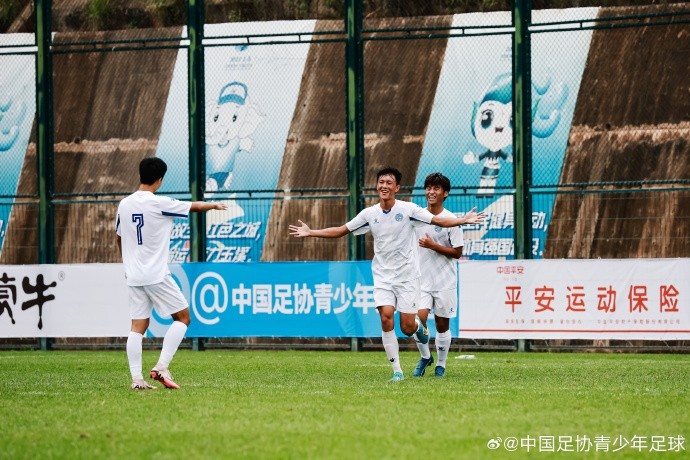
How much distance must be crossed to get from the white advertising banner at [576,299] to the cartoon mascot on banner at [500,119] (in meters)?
5.06

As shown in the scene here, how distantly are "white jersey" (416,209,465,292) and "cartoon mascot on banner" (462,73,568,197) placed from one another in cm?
1034

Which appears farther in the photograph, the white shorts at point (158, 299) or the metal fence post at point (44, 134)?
the metal fence post at point (44, 134)

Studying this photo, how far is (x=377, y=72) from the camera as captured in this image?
2741 centimetres

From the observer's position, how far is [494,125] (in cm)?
2461

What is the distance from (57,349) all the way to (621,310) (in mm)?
9907

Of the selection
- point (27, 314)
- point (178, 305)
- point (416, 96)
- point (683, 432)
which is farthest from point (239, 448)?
point (416, 96)

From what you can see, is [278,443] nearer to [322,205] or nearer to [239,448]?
[239,448]

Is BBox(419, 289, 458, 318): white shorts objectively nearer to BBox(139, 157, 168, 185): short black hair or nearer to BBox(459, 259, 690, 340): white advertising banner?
BBox(139, 157, 168, 185): short black hair

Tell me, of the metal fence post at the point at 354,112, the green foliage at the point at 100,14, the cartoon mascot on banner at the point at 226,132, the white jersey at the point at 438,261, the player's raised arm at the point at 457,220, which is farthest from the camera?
the green foliage at the point at 100,14

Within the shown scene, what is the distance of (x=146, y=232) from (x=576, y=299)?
8843 millimetres

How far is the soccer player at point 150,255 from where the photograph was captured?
11734 millimetres

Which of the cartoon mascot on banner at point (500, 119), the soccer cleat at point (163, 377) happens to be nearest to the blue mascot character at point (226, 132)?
the cartoon mascot on banner at point (500, 119)

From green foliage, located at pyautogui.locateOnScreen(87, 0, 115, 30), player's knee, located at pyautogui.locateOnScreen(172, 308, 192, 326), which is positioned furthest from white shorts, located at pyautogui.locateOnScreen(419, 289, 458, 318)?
green foliage, located at pyautogui.locateOnScreen(87, 0, 115, 30)

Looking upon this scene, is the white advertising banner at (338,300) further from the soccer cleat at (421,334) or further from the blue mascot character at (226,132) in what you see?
the soccer cleat at (421,334)
